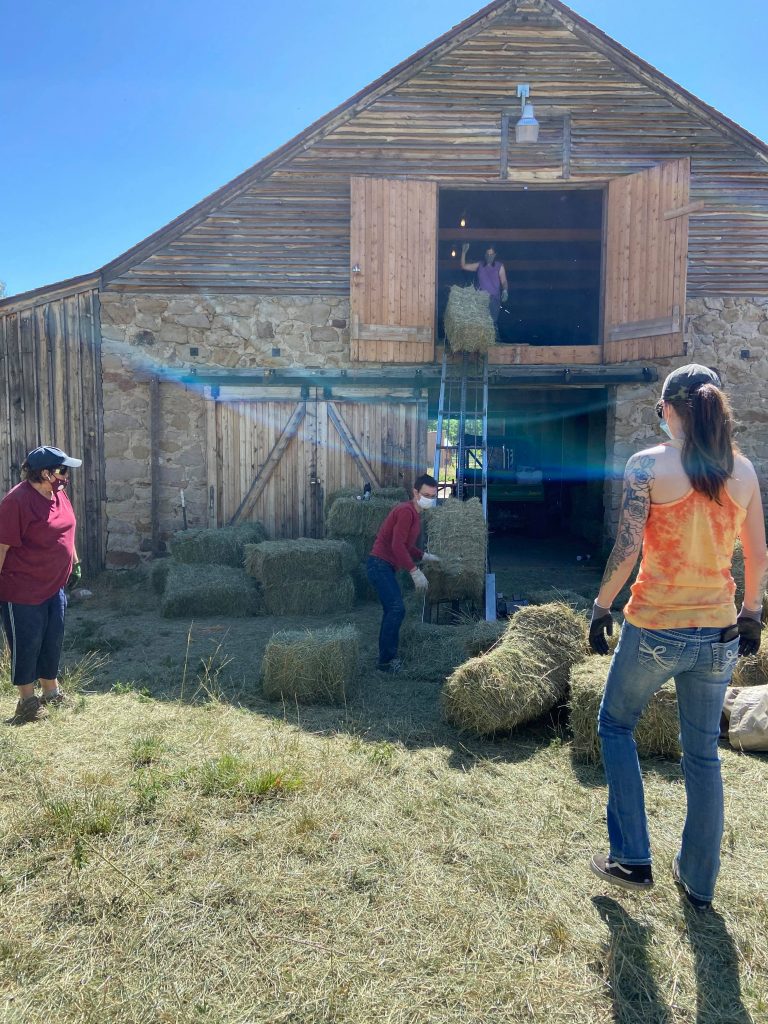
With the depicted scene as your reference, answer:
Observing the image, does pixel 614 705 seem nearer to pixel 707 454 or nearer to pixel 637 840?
pixel 637 840

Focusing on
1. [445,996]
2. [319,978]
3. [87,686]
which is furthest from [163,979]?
[87,686]

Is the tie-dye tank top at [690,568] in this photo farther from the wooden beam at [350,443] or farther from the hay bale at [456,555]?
the wooden beam at [350,443]

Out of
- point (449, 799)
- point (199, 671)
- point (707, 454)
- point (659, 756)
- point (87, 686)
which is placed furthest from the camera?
point (199, 671)

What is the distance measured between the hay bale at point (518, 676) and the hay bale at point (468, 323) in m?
5.61

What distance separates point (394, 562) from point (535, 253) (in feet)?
36.3

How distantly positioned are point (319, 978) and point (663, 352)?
9.58 metres

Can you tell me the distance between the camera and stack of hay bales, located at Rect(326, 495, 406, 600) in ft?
31.7

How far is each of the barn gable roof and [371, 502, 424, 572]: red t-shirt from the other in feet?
21.3

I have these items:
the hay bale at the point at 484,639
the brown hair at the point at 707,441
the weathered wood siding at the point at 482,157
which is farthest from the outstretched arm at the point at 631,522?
the weathered wood siding at the point at 482,157

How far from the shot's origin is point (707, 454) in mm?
2771

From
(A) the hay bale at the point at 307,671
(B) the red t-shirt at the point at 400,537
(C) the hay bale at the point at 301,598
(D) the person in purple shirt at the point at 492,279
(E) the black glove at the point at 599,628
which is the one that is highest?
(D) the person in purple shirt at the point at 492,279

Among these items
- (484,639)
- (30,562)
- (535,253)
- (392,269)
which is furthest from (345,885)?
(535,253)

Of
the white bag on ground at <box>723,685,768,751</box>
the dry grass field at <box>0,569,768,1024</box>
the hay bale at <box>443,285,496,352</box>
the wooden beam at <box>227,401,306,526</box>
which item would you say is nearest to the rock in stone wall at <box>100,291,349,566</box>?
the wooden beam at <box>227,401,306,526</box>

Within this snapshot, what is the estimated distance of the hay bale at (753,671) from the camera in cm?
524
